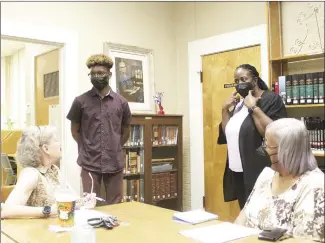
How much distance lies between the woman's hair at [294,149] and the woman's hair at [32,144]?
872 mm

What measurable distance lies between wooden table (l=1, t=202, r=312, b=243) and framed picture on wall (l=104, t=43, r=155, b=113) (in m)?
1.60

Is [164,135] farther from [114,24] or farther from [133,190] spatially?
[114,24]

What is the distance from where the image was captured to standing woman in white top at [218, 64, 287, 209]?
124 cm

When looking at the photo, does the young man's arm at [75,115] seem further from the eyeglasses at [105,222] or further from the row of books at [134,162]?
the eyeglasses at [105,222]

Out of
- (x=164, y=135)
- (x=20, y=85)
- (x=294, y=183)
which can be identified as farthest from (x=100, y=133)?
(x=20, y=85)

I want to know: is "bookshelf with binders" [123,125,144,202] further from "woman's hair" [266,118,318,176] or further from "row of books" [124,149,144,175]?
"woman's hair" [266,118,318,176]

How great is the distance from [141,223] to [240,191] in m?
0.60

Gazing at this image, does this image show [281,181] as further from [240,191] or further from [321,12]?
[321,12]

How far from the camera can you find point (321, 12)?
5.55 ft

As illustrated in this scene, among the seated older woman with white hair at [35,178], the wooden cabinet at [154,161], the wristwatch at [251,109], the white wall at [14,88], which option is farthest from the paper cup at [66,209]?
the white wall at [14,88]

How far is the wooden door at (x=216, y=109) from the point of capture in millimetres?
2486

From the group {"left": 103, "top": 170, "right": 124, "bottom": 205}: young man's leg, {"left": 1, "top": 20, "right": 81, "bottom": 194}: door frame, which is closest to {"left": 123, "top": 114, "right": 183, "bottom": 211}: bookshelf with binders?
{"left": 1, "top": 20, "right": 81, "bottom": 194}: door frame

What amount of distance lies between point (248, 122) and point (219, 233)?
0.43 m

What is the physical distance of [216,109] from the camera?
105 inches
